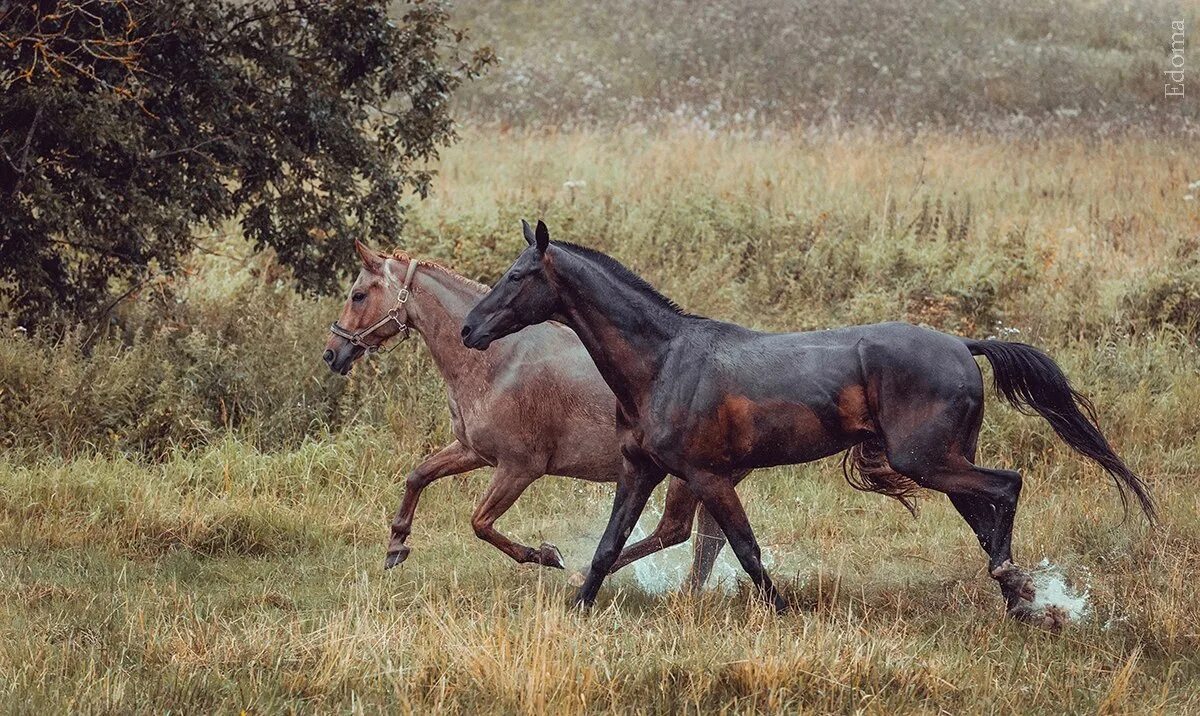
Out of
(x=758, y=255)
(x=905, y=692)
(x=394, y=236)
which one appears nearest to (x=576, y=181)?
(x=758, y=255)

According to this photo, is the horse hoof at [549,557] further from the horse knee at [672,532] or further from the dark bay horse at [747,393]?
the dark bay horse at [747,393]

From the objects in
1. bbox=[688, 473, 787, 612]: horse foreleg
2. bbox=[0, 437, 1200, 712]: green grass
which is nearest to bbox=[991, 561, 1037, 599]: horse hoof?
bbox=[0, 437, 1200, 712]: green grass

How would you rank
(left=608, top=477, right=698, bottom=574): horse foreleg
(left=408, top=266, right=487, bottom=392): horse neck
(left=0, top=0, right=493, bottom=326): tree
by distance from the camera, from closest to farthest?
(left=608, top=477, right=698, bottom=574): horse foreleg
(left=408, top=266, right=487, bottom=392): horse neck
(left=0, top=0, right=493, bottom=326): tree

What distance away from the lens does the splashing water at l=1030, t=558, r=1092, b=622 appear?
7.29 meters

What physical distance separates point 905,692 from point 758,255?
925 centimetres

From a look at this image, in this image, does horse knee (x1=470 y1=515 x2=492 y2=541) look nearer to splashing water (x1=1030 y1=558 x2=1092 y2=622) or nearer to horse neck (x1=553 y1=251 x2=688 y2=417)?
horse neck (x1=553 y1=251 x2=688 y2=417)

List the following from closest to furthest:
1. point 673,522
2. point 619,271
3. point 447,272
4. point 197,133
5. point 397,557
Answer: point 619,271
point 673,522
point 397,557
point 447,272
point 197,133

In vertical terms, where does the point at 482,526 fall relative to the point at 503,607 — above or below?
above

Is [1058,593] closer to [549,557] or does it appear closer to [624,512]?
[624,512]

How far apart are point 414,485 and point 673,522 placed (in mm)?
1567

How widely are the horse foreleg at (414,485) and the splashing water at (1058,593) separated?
10.6 ft

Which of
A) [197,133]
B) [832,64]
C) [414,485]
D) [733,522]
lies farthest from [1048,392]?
[832,64]

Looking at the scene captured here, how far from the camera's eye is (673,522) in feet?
26.2

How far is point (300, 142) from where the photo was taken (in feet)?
39.1
